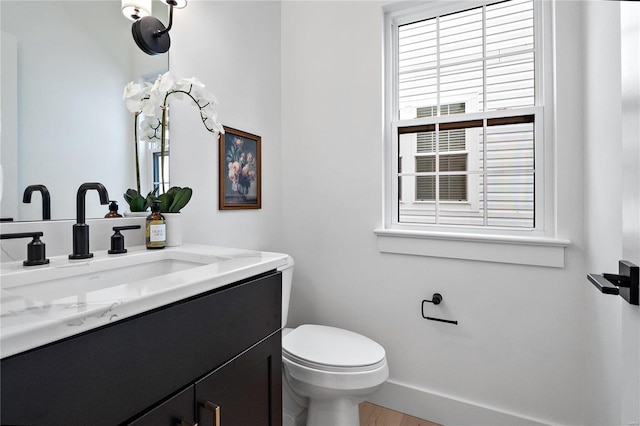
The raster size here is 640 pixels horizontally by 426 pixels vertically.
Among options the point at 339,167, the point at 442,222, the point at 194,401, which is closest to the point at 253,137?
the point at 339,167

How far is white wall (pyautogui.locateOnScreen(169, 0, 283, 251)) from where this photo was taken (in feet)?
4.56

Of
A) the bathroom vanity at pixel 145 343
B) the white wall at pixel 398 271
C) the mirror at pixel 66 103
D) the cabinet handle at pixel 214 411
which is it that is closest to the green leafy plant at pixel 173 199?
the mirror at pixel 66 103

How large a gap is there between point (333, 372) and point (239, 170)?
41.8 inches

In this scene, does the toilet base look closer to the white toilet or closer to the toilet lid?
the white toilet

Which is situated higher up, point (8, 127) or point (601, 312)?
point (8, 127)

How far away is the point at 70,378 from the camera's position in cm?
50

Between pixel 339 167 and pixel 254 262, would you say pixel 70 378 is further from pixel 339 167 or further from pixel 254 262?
pixel 339 167

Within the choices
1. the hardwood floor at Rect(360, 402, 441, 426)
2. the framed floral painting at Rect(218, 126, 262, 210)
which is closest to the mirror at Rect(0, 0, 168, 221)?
the framed floral painting at Rect(218, 126, 262, 210)

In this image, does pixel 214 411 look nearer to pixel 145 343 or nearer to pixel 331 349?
pixel 145 343

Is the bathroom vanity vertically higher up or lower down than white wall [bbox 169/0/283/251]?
lower down

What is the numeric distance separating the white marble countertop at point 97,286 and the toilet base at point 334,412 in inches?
31.9

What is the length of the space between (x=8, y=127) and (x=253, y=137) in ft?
3.46

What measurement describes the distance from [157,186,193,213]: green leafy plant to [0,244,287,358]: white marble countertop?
0.54 ft

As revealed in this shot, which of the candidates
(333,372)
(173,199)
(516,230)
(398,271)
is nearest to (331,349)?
(333,372)
